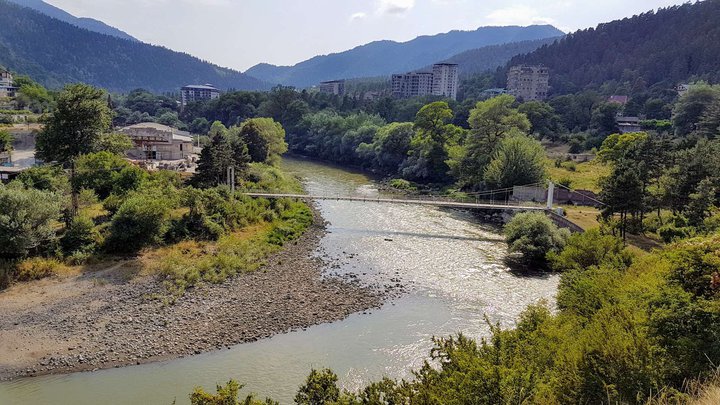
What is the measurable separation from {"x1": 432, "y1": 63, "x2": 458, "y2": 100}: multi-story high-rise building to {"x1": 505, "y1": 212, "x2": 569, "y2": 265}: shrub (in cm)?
10361


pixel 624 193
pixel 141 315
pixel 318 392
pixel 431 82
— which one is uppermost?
pixel 431 82

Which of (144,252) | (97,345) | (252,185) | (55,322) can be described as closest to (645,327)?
(97,345)

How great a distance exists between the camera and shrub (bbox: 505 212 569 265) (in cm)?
2298

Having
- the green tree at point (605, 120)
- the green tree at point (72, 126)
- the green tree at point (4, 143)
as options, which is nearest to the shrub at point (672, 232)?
the green tree at point (72, 126)

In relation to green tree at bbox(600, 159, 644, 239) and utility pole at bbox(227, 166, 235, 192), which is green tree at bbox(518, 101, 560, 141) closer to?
green tree at bbox(600, 159, 644, 239)

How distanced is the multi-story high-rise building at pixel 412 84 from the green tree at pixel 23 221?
112 m

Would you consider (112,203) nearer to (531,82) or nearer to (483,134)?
(483,134)

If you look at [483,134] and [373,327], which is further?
[483,134]

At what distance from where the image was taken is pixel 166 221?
2289 cm

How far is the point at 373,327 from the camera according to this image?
16672mm

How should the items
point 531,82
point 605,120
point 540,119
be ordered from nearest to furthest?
point 605,120 < point 540,119 < point 531,82

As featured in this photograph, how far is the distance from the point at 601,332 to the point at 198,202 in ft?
67.5

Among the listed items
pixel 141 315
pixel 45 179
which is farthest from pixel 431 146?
pixel 141 315

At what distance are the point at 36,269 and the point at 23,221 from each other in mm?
1944
